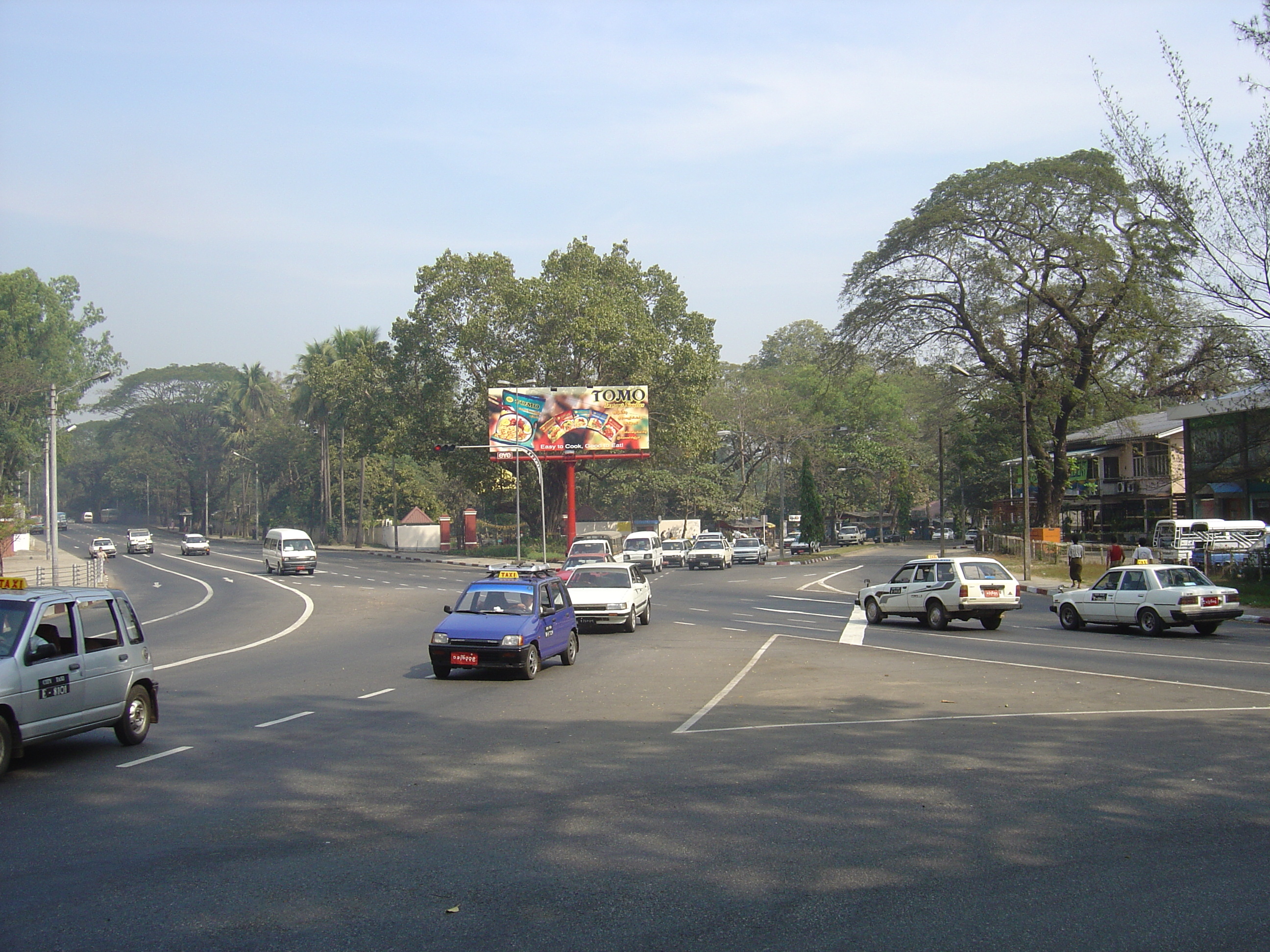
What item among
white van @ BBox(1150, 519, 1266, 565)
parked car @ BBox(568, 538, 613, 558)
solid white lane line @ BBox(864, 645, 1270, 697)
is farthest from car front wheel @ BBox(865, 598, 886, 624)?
parked car @ BBox(568, 538, 613, 558)

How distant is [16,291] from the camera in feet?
231

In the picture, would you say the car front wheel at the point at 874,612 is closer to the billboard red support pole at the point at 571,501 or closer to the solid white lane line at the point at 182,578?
the solid white lane line at the point at 182,578

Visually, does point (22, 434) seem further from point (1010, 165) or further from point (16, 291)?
point (1010, 165)

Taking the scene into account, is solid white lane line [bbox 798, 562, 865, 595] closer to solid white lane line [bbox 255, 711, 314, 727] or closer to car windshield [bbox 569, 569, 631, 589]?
car windshield [bbox 569, 569, 631, 589]

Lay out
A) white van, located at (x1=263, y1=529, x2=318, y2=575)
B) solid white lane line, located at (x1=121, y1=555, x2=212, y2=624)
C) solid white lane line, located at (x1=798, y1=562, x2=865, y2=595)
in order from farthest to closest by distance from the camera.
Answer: white van, located at (x1=263, y1=529, x2=318, y2=575) → solid white lane line, located at (x1=798, y1=562, x2=865, y2=595) → solid white lane line, located at (x1=121, y1=555, x2=212, y2=624)

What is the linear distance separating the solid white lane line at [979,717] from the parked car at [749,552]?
47.0m

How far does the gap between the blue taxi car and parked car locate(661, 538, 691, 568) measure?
3822 centimetres

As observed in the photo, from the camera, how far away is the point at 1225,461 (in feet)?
133

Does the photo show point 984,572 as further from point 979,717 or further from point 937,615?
point 979,717

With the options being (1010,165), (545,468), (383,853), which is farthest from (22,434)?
(383,853)

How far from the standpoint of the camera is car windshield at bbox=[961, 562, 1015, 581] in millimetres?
23322

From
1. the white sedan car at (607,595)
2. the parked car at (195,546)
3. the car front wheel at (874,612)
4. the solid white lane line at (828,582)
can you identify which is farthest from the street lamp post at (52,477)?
the parked car at (195,546)

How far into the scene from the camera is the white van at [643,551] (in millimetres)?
51125

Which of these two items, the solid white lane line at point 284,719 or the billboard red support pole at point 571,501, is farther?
the billboard red support pole at point 571,501
